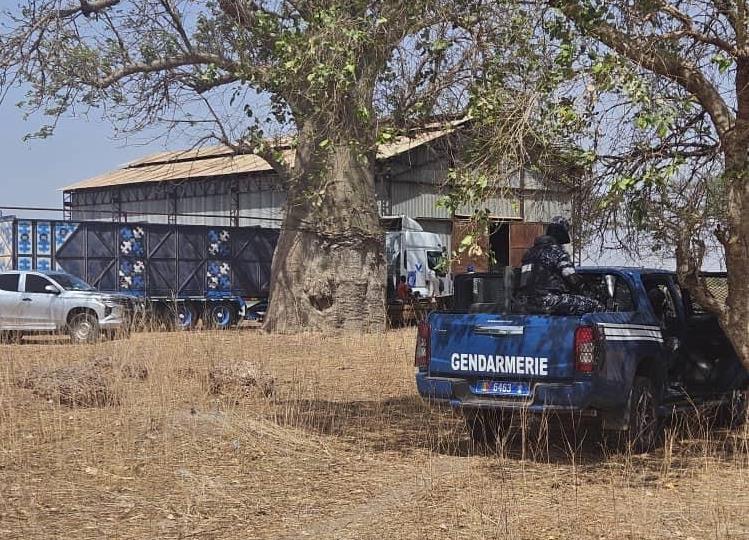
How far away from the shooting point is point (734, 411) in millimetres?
9562

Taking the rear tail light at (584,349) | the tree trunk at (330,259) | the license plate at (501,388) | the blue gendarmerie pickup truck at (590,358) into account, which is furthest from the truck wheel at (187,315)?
the rear tail light at (584,349)

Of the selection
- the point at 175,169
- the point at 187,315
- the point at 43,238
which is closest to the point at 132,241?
the point at 43,238

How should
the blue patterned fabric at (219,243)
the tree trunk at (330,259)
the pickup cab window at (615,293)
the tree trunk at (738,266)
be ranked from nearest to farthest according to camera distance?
the tree trunk at (738,266) < the pickup cab window at (615,293) < the tree trunk at (330,259) < the blue patterned fabric at (219,243)

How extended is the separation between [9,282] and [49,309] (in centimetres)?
109

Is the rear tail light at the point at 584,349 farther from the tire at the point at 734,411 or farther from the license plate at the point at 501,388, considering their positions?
the tire at the point at 734,411

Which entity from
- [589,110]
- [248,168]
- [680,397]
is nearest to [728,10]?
[589,110]

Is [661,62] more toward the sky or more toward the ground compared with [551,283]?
more toward the sky

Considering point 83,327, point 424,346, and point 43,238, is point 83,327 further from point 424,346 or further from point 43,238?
point 424,346

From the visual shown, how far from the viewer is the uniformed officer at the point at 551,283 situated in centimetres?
838

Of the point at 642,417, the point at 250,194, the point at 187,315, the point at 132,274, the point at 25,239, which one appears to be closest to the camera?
the point at 642,417

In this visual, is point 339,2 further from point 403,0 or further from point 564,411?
point 564,411

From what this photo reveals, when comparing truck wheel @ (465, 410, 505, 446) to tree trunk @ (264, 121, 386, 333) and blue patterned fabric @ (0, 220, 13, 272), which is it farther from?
blue patterned fabric @ (0, 220, 13, 272)

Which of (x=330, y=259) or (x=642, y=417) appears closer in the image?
(x=642, y=417)

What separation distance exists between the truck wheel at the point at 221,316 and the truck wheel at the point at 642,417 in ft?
61.3
